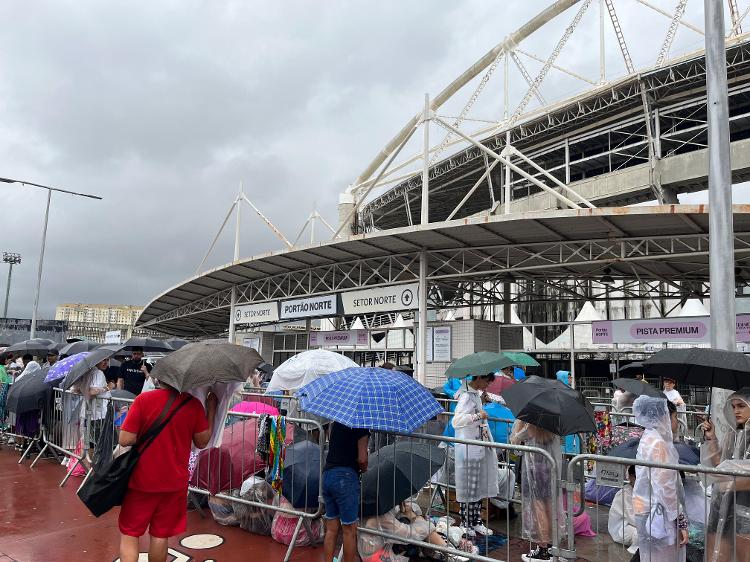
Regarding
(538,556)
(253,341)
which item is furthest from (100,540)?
(253,341)

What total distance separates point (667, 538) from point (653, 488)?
372mm

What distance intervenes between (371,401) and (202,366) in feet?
4.41

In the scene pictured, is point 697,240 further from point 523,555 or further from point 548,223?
point 523,555

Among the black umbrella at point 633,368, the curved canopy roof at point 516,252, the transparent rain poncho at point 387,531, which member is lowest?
the transparent rain poncho at point 387,531

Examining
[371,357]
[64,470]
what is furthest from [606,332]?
[64,470]

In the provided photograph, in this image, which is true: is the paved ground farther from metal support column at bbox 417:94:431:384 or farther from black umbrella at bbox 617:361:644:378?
metal support column at bbox 417:94:431:384

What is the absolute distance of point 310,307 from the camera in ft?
71.2

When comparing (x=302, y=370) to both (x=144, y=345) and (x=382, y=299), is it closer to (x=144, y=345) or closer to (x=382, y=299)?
(x=144, y=345)

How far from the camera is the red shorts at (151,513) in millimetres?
3984

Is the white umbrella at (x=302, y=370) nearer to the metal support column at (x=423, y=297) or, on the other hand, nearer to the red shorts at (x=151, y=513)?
the red shorts at (x=151, y=513)

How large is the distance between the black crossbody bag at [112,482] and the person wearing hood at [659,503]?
3666 millimetres

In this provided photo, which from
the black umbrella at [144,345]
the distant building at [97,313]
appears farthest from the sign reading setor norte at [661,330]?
the distant building at [97,313]

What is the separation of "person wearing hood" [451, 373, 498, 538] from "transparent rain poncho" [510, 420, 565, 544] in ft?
1.53

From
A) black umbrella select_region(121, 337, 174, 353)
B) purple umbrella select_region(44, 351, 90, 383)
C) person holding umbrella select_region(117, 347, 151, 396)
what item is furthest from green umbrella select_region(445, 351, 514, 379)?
black umbrella select_region(121, 337, 174, 353)
